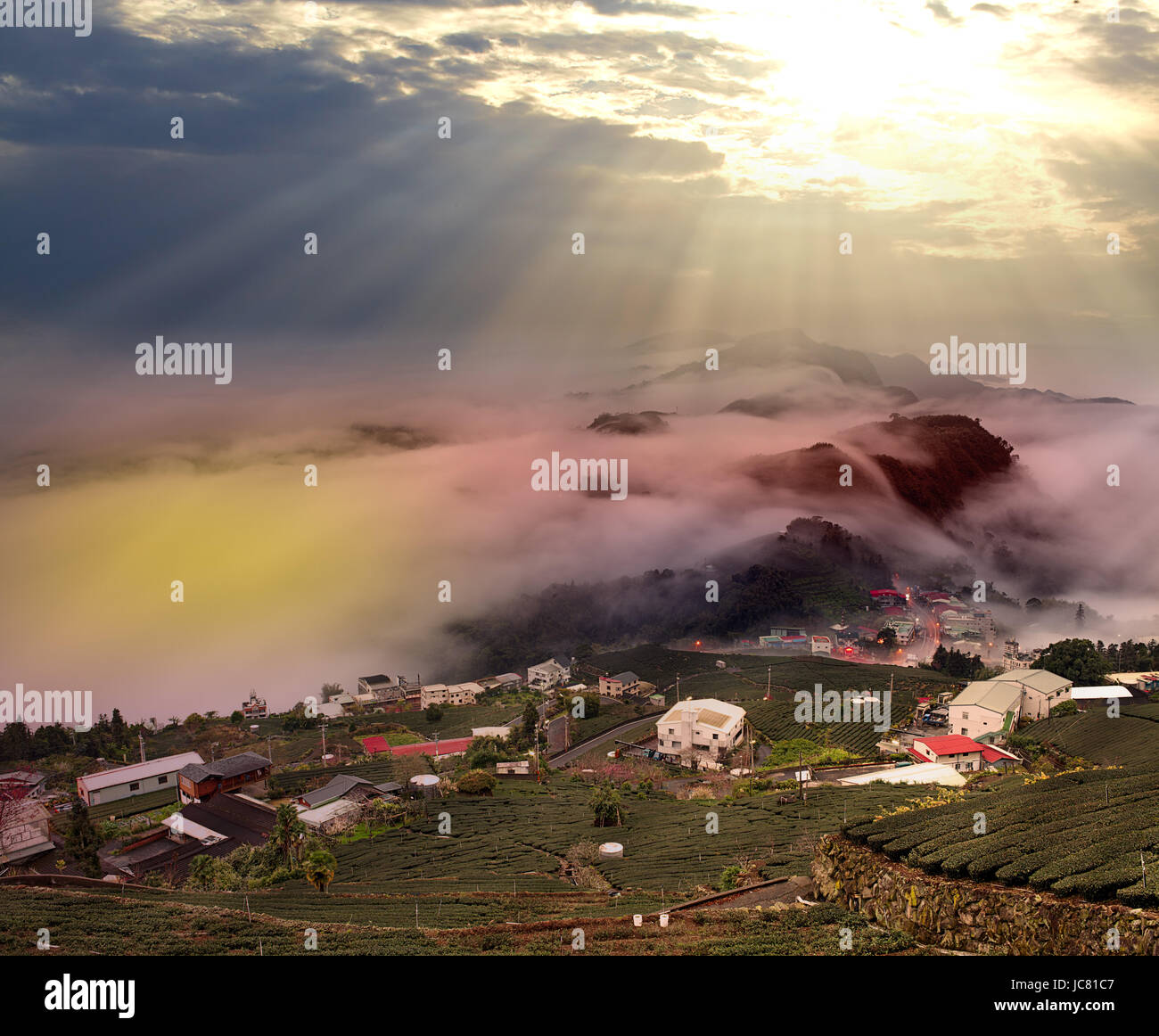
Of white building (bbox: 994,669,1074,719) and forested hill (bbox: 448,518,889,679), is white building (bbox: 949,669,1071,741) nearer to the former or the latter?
white building (bbox: 994,669,1074,719)

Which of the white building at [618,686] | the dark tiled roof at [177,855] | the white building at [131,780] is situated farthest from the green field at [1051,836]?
the white building at [618,686]

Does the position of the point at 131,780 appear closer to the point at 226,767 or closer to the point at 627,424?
the point at 226,767

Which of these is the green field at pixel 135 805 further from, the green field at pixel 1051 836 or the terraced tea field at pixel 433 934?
the green field at pixel 1051 836

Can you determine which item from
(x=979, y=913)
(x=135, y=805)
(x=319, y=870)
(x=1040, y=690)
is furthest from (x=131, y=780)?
(x=1040, y=690)

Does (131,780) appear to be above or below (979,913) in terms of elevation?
below

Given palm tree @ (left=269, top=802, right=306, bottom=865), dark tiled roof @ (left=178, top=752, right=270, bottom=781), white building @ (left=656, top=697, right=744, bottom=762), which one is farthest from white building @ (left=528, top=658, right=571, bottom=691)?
palm tree @ (left=269, top=802, right=306, bottom=865)
